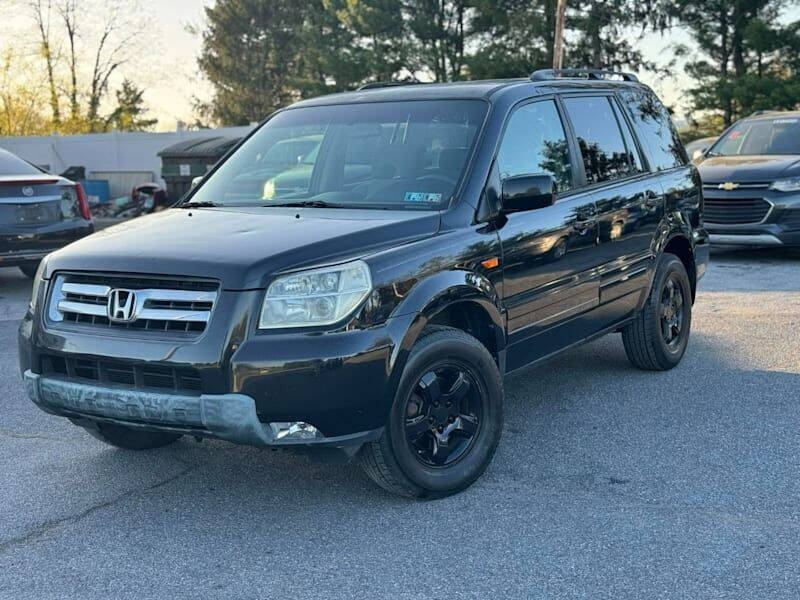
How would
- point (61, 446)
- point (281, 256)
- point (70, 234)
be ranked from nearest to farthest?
point (281, 256), point (61, 446), point (70, 234)

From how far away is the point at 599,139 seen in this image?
18.5 ft

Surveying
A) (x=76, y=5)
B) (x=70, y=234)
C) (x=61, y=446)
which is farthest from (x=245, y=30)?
(x=61, y=446)

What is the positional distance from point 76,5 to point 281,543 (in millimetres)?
48119

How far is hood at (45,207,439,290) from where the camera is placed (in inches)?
149

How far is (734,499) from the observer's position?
164 inches

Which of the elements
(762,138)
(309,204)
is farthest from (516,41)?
(309,204)

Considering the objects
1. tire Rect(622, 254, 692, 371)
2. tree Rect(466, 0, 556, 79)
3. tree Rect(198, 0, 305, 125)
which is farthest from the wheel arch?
tree Rect(198, 0, 305, 125)

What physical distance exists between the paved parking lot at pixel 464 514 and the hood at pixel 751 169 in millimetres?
6089

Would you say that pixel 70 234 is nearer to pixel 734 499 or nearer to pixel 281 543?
pixel 281 543

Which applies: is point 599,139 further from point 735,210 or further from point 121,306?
point 735,210

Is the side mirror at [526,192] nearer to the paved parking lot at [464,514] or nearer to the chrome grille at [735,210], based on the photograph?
the paved parking lot at [464,514]

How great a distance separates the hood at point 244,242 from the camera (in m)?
3.78

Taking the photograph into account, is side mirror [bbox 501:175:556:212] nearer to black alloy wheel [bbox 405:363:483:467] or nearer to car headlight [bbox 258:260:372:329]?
black alloy wheel [bbox 405:363:483:467]

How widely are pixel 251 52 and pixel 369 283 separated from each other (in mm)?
46856
